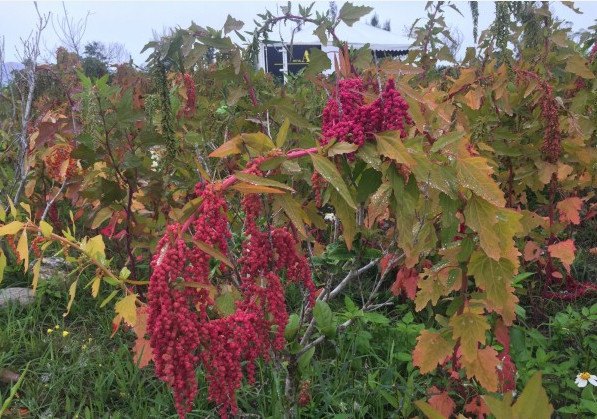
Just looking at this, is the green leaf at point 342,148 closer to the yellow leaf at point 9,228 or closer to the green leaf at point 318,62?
the green leaf at point 318,62

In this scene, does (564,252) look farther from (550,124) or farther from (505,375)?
(505,375)

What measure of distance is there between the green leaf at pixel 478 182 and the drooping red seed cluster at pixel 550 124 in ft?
4.54

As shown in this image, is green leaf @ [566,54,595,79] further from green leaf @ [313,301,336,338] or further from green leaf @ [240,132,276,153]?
green leaf @ [240,132,276,153]

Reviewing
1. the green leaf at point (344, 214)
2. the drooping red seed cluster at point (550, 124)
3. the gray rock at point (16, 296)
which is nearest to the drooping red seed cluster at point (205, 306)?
the green leaf at point (344, 214)

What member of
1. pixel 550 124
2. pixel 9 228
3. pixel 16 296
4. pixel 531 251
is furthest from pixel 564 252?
pixel 16 296

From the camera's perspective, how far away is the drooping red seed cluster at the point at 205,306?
972mm

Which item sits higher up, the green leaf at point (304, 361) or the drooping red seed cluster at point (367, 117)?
the drooping red seed cluster at point (367, 117)

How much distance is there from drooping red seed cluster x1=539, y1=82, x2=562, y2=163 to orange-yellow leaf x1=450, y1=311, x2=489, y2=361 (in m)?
1.31

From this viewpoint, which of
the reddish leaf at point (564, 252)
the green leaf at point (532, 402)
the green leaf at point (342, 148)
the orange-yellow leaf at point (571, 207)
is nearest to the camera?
the green leaf at point (532, 402)

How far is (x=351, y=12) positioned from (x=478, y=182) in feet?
2.51

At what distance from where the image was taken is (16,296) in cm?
276

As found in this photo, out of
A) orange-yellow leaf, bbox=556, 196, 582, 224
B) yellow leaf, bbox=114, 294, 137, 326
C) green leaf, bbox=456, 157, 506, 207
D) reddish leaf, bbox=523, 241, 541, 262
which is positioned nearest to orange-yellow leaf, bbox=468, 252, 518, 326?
green leaf, bbox=456, 157, 506, 207

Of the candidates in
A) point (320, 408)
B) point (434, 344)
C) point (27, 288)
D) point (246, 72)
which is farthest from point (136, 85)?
point (434, 344)

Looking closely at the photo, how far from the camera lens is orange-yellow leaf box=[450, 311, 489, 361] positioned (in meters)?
1.45
